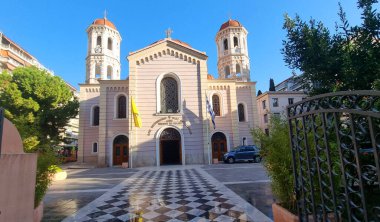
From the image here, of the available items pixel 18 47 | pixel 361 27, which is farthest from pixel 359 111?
pixel 18 47

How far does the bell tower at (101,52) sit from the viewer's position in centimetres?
2539

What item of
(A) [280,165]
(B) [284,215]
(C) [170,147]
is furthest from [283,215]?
(C) [170,147]

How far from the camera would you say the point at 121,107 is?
2205 centimetres

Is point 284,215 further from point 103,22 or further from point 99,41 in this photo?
point 103,22

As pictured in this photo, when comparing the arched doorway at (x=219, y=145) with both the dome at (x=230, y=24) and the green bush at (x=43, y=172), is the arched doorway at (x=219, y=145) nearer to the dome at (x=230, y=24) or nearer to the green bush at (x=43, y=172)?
the dome at (x=230, y=24)

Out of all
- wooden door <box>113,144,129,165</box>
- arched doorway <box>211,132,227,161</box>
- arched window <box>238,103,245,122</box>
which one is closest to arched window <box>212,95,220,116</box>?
arched doorway <box>211,132,227,161</box>

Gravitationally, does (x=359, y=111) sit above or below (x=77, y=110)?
below

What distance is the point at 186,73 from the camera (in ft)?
68.8

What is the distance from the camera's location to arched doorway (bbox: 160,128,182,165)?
1997cm

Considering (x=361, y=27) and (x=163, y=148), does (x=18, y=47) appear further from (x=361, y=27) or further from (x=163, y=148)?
(x=361, y=27)

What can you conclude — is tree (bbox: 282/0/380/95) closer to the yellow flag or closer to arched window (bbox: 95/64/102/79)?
the yellow flag

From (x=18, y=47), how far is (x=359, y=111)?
181 feet

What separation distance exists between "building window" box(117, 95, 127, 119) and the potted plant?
19.1 meters

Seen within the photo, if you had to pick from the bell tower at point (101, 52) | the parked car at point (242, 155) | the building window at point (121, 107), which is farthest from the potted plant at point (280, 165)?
the bell tower at point (101, 52)
